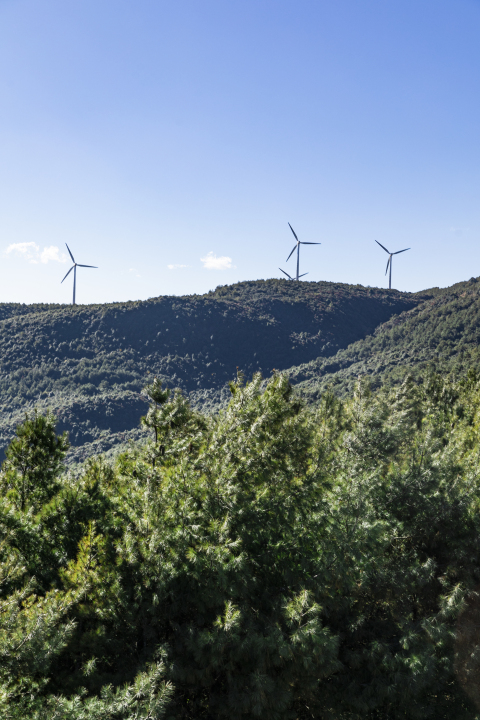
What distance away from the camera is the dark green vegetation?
819 cm

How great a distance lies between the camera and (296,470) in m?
12.1

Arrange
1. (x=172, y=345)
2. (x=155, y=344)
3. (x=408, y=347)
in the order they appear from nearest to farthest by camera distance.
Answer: (x=408, y=347), (x=155, y=344), (x=172, y=345)

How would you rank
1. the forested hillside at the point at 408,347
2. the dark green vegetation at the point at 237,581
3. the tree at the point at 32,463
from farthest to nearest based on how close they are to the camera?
1. the forested hillside at the point at 408,347
2. the tree at the point at 32,463
3. the dark green vegetation at the point at 237,581

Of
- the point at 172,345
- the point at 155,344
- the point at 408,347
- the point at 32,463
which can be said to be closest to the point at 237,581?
the point at 32,463

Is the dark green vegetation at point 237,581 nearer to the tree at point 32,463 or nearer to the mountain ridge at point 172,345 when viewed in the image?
the tree at point 32,463

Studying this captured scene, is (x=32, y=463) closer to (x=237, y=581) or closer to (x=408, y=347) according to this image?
(x=237, y=581)

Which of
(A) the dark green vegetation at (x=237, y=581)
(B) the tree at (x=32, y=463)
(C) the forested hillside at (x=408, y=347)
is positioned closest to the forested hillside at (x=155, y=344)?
(C) the forested hillside at (x=408, y=347)

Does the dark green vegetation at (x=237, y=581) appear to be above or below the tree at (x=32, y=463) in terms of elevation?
below

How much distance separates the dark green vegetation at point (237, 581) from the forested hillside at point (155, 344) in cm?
9540

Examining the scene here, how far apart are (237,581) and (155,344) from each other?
505 feet

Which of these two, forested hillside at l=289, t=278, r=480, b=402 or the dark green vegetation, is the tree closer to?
the dark green vegetation

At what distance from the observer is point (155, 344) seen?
160000 millimetres

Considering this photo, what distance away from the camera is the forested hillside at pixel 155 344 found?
122 m

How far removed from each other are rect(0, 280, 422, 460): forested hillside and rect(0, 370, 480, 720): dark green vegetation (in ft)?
313
